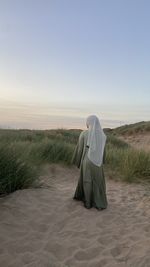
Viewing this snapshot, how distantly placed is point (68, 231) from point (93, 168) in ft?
5.13

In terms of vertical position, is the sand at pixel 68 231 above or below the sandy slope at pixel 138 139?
below

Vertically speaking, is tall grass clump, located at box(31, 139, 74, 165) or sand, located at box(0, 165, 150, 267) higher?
tall grass clump, located at box(31, 139, 74, 165)

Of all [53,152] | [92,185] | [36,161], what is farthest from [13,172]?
[53,152]

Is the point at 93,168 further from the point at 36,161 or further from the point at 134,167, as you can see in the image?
the point at 36,161

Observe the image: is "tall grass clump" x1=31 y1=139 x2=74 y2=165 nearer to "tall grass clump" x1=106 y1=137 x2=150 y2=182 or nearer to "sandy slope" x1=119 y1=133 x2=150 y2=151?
"tall grass clump" x1=106 y1=137 x2=150 y2=182

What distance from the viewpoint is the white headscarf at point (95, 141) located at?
7.73m

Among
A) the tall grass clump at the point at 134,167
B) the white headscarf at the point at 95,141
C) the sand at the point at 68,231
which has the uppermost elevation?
the white headscarf at the point at 95,141

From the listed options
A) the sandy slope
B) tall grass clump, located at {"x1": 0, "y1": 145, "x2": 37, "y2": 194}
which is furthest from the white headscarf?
the sandy slope

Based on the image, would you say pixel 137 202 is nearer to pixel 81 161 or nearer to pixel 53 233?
pixel 81 161

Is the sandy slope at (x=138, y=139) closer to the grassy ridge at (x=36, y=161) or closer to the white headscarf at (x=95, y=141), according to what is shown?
the grassy ridge at (x=36, y=161)

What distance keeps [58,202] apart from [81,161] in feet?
2.92

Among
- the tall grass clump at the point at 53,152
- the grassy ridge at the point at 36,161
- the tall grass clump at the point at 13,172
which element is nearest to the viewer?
the tall grass clump at the point at 13,172

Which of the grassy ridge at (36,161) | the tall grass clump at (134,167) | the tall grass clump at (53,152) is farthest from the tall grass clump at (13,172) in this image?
the tall grass clump at (53,152)

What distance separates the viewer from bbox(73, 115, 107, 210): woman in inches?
305
